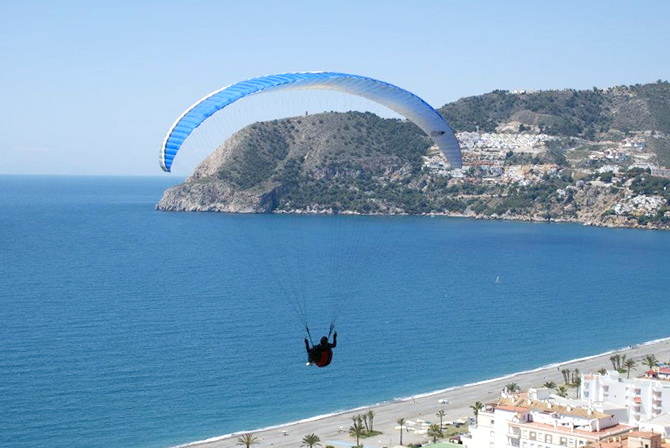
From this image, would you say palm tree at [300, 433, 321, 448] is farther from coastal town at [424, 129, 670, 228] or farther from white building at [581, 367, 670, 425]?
coastal town at [424, 129, 670, 228]

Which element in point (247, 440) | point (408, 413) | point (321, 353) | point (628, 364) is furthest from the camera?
point (628, 364)

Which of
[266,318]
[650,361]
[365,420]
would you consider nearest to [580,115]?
[266,318]

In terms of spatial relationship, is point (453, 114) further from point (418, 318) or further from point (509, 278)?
point (418, 318)

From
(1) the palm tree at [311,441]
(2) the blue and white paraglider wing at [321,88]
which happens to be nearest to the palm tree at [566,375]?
(1) the palm tree at [311,441]

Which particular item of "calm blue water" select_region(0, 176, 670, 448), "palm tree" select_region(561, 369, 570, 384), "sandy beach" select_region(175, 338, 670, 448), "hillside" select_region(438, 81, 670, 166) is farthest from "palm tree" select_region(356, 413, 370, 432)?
"hillside" select_region(438, 81, 670, 166)

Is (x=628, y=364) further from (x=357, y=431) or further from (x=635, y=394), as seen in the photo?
(x=357, y=431)

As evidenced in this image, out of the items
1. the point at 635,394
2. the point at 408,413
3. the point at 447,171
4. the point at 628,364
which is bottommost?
the point at 408,413

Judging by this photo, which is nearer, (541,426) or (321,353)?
(321,353)
